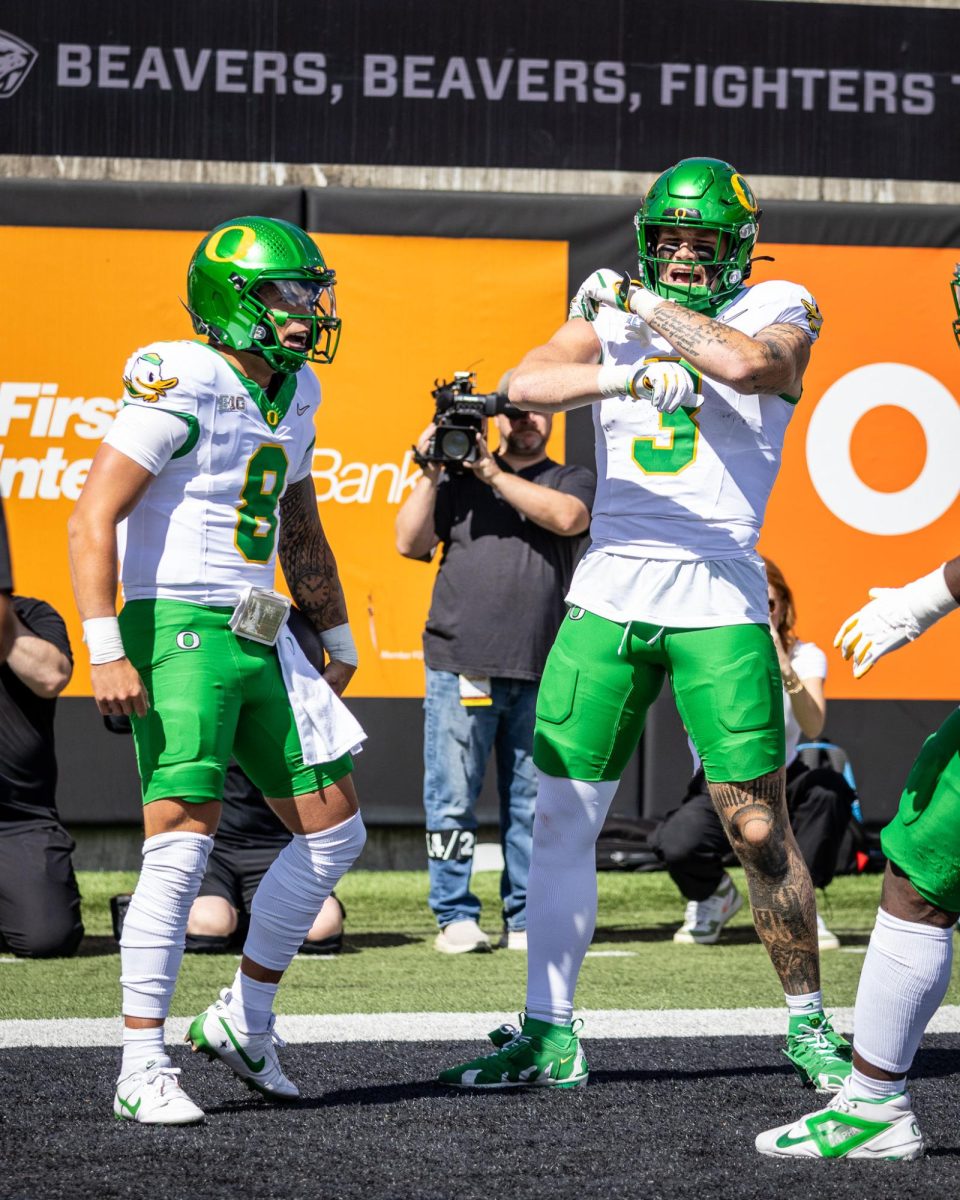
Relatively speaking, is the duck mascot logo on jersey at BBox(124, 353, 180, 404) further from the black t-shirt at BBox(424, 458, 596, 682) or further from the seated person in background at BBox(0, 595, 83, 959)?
the black t-shirt at BBox(424, 458, 596, 682)

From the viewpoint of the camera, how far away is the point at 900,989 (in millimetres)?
3113

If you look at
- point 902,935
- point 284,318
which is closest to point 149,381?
point 284,318

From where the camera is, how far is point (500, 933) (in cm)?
673

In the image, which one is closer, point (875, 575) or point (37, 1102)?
point (37, 1102)

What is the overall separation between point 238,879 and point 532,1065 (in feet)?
8.04

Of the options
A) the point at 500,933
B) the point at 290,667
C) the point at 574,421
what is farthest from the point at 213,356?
the point at 574,421

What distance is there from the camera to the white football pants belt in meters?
3.63

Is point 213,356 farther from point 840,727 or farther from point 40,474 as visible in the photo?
point 840,727

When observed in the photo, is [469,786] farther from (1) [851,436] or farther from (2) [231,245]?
(2) [231,245]

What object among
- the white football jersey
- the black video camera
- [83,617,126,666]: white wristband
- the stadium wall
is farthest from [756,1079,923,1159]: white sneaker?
the stadium wall

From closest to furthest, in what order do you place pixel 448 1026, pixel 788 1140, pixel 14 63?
pixel 788 1140
pixel 448 1026
pixel 14 63

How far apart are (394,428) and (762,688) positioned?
3.97 meters

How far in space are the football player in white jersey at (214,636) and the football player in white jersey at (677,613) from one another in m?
0.52

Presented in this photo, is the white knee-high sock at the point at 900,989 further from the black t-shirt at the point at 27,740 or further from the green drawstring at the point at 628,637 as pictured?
the black t-shirt at the point at 27,740
